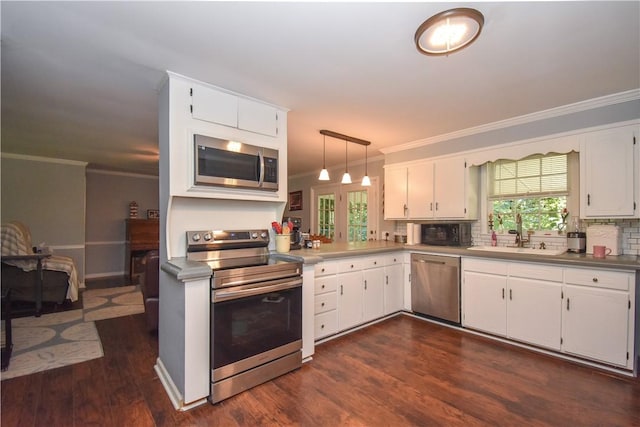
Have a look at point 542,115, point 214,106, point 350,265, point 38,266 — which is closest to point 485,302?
point 350,265

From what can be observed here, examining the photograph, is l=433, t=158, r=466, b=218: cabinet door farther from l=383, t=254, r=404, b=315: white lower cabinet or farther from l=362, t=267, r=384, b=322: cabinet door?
l=362, t=267, r=384, b=322: cabinet door

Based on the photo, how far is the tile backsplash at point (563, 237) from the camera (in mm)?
2674

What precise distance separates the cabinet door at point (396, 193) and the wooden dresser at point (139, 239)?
4.86m

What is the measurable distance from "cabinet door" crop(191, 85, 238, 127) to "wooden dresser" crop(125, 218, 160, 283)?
4.70 m

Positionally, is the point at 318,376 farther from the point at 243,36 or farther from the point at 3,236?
the point at 3,236

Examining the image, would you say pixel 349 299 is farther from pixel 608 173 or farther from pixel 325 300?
pixel 608 173

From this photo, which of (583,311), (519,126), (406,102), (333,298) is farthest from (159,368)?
(519,126)

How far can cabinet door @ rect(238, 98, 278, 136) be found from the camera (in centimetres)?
257

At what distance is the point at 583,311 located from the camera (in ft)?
8.19

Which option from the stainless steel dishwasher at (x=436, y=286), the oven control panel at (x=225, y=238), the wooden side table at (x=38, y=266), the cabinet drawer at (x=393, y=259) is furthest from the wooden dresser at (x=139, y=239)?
the stainless steel dishwasher at (x=436, y=286)

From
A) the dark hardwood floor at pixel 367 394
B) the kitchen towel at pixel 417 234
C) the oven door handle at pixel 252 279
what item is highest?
the kitchen towel at pixel 417 234

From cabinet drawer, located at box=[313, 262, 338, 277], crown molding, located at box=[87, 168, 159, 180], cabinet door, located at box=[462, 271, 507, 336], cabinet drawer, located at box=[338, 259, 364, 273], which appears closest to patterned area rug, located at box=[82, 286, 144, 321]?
crown molding, located at box=[87, 168, 159, 180]

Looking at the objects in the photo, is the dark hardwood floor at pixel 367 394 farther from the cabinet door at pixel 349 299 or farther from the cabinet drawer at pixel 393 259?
the cabinet drawer at pixel 393 259

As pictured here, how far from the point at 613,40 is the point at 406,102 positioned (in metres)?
1.36
